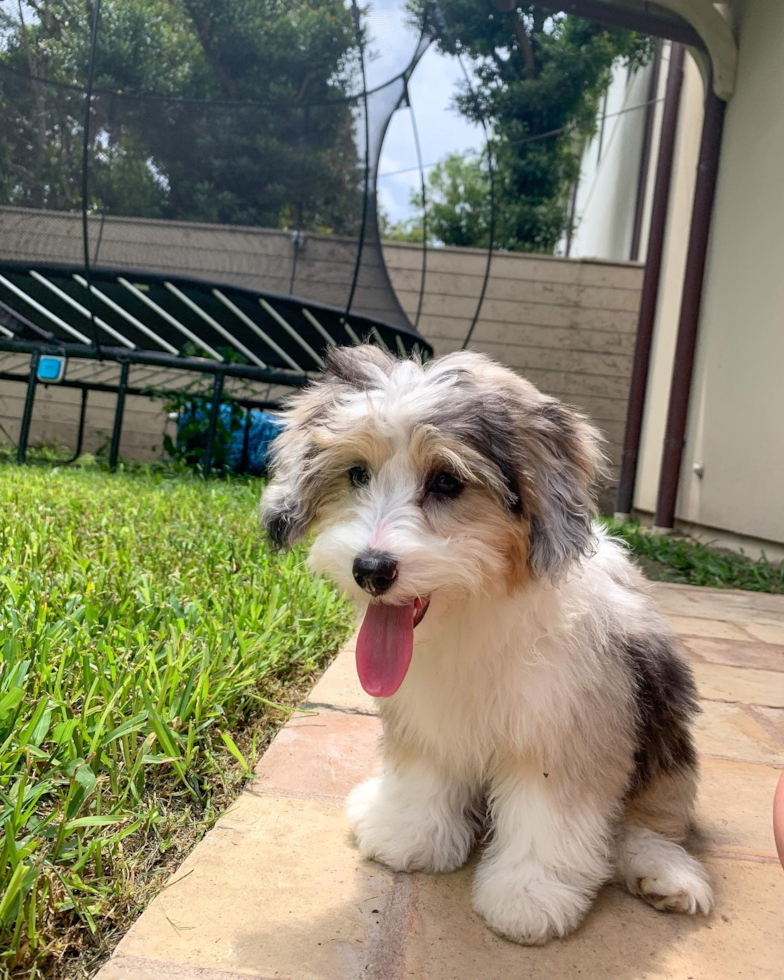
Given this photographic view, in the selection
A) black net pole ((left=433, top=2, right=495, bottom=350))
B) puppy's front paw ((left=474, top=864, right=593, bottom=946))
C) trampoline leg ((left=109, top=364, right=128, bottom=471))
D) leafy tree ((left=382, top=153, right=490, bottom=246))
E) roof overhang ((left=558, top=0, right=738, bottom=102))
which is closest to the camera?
puppy's front paw ((left=474, top=864, right=593, bottom=946))

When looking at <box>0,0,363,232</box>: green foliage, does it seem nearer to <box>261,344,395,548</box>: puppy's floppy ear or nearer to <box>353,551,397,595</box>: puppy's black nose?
<box>261,344,395,548</box>: puppy's floppy ear

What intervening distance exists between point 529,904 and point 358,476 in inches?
35.3

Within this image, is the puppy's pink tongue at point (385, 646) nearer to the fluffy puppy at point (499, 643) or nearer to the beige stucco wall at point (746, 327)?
the fluffy puppy at point (499, 643)

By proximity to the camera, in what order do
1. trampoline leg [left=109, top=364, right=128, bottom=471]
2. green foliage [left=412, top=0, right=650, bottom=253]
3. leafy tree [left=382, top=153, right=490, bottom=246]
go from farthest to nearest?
leafy tree [left=382, top=153, right=490, bottom=246] → green foliage [left=412, top=0, right=650, bottom=253] → trampoline leg [left=109, top=364, right=128, bottom=471]

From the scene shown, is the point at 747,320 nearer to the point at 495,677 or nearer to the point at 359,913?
the point at 495,677

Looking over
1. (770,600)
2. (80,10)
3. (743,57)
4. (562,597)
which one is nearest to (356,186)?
(80,10)

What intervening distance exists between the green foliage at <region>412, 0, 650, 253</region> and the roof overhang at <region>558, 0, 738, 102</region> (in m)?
2.06

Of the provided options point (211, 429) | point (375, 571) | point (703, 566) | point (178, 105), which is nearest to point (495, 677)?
point (375, 571)

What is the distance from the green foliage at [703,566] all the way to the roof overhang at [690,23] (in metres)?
3.91

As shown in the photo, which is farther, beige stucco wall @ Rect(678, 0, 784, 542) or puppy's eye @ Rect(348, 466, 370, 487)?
beige stucco wall @ Rect(678, 0, 784, 542)

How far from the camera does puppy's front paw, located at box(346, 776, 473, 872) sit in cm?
169

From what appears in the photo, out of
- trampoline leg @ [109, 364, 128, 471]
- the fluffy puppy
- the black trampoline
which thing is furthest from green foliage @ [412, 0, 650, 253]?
the fluffy puppy

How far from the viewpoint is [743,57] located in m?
6.51

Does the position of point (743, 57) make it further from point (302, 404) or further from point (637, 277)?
point (302, 404)
